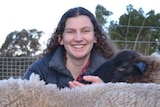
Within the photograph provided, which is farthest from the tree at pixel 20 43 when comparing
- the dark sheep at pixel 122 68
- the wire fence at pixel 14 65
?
the dark sheep at pixel 122 68

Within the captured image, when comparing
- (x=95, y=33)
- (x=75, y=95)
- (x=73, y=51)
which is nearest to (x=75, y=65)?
(x=73, y=51)

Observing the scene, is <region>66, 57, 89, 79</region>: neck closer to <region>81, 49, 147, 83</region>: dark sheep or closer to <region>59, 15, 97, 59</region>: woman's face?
<region>59, 15, 97, 59</region>: woman's face

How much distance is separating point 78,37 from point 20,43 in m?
5.26

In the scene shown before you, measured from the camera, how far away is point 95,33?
2.36m

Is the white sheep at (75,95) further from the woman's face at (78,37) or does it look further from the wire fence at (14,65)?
the wire fence at (14,65)

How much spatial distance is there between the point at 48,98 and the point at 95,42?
155 centimetres

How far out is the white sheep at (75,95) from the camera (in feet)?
2.58

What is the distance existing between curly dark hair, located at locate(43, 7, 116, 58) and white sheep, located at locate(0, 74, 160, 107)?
1.45 m

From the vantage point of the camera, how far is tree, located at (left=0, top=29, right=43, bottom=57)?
23.2 ft

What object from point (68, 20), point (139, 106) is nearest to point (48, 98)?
point (139, 106)

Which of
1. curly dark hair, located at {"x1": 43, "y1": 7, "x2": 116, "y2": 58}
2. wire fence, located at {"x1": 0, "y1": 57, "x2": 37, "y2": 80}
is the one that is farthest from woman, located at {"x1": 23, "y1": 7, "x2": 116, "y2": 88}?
wire fence, located at {"x1": 0, "y1": 57, "x2": 37, "y2": 80}

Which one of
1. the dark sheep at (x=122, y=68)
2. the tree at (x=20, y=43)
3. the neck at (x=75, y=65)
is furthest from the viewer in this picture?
the tree at (x=20, y=43)

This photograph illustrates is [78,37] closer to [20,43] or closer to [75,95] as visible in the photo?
[75,95]

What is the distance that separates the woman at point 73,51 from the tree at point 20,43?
183 inches
